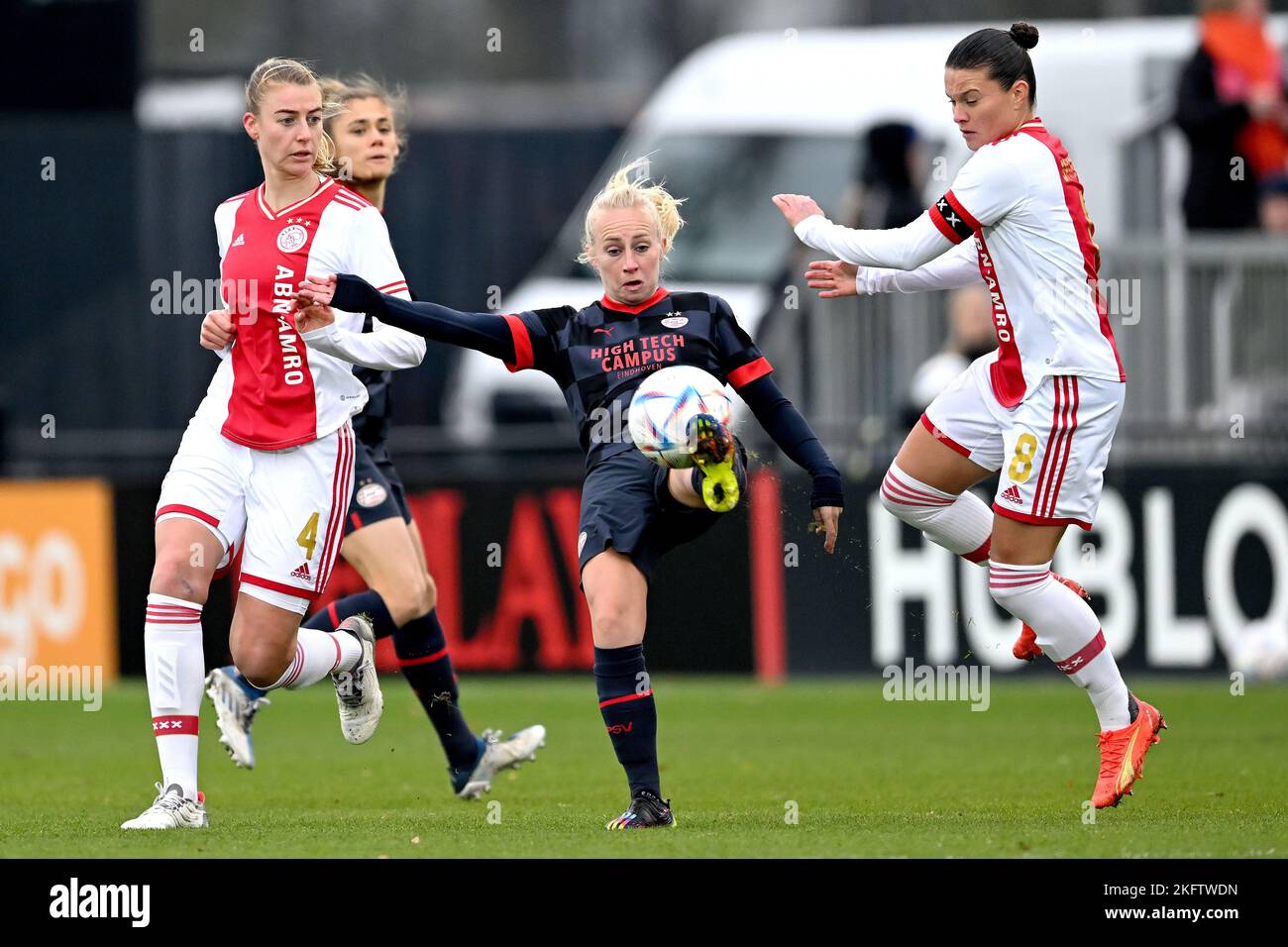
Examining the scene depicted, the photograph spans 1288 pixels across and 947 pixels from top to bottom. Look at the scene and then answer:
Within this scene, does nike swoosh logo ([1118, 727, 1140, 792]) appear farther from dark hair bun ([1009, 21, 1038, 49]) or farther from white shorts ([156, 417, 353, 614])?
white shorts ([156, 417, 353, 614])

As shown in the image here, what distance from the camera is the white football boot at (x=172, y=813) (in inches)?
264

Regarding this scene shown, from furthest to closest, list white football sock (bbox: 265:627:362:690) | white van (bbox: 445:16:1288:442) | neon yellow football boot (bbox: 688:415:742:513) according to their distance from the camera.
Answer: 1. white van (bbox: 445:16:1288:442)
2. white football sock (bbox: 265:627:362:690)
3. neon yellow football boot (bbox: 688:415:742:513)

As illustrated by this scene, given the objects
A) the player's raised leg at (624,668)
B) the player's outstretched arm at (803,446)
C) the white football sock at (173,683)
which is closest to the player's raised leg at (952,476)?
the player's outstretched arm at (803,446)

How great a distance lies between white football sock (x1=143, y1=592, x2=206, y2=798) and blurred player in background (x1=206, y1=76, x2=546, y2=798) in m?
1.01

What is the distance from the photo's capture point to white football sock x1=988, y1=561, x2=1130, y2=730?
7.09m

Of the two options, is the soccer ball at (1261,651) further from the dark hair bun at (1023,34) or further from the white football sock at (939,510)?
the dark hair bun at (1023,34)

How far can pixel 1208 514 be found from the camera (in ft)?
41.0

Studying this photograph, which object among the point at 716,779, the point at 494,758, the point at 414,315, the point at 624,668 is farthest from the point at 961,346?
the point at 414,315

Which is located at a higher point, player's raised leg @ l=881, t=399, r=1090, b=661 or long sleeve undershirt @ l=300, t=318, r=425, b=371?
long sleeve undershirt @ l=300, t=318, r=425, b=371

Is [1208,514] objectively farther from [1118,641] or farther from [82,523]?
[82,523]

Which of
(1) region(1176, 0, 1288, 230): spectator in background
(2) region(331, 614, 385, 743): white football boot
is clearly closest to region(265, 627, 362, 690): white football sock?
(2) region(331, 614, 385, 743): white football boot

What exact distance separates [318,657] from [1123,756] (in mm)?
2632

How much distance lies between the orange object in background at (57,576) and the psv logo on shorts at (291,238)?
662 centimetres
